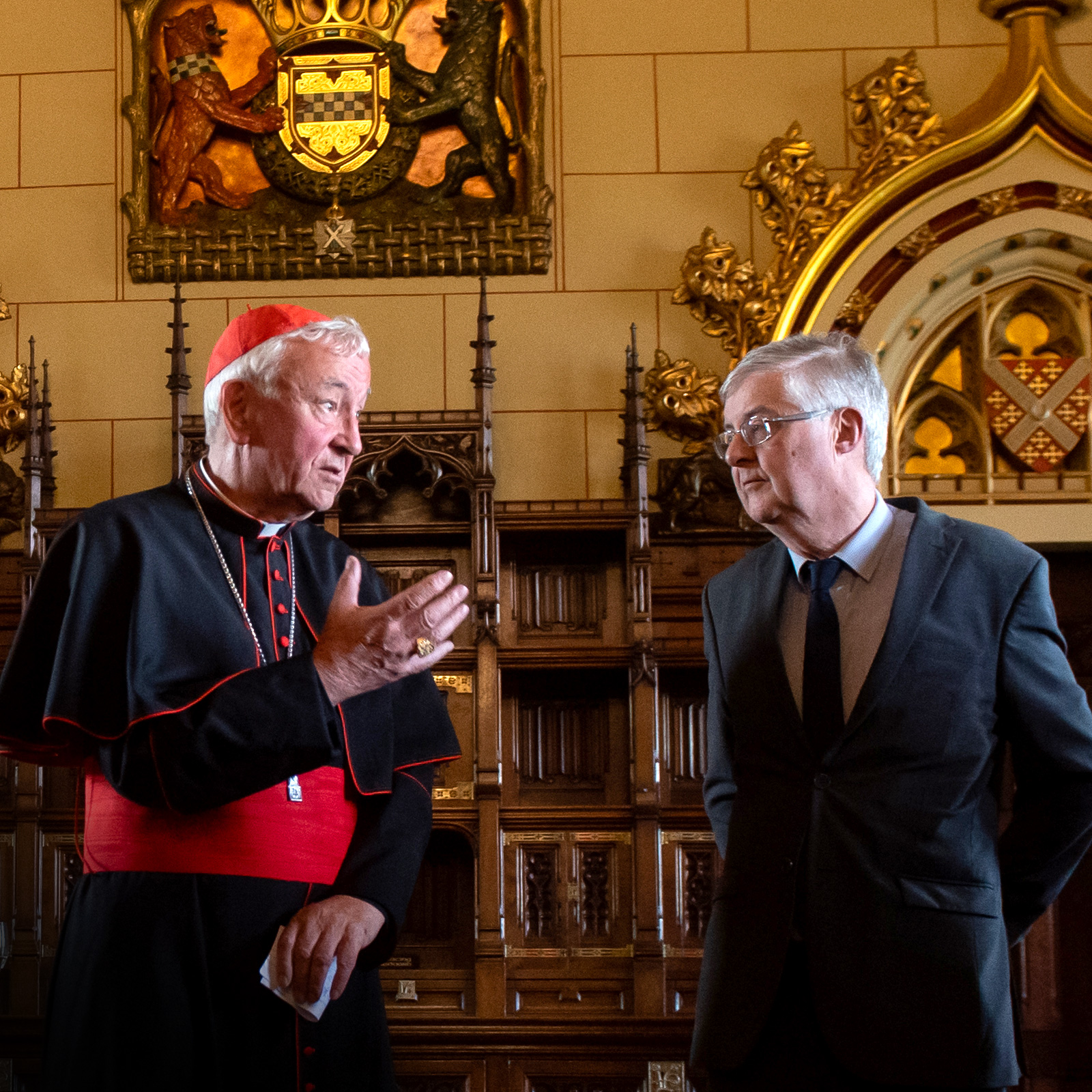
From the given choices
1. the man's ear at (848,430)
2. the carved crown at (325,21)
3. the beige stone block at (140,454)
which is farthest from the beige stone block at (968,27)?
the man's ear at (848,430)

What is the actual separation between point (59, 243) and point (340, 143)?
112 centimetres

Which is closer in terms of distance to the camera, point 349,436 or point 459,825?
point 349,436

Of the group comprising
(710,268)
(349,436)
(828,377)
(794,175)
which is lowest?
(349,436)

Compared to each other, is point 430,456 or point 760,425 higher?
point 430,456

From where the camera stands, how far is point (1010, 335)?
16.6ft

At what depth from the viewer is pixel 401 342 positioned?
4.99 m

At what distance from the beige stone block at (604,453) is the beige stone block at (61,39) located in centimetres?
232

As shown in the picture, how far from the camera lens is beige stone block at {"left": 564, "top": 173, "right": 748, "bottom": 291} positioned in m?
4.99

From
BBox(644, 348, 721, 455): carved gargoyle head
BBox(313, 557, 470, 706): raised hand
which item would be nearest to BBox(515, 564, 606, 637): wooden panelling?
BBox(644, 348, 721, 455): carved gargoyle head

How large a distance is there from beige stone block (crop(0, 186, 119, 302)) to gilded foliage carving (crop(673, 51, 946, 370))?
215 centimetres

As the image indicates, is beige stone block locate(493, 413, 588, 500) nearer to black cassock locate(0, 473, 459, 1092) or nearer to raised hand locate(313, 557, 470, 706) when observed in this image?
black cassock locate(0, 473, 459, 1092)

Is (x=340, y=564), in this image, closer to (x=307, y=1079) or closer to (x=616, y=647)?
(x=307, y=1079)

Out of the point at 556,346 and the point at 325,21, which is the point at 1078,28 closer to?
the point at 556,346

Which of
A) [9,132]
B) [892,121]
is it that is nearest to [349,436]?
[892,121]
